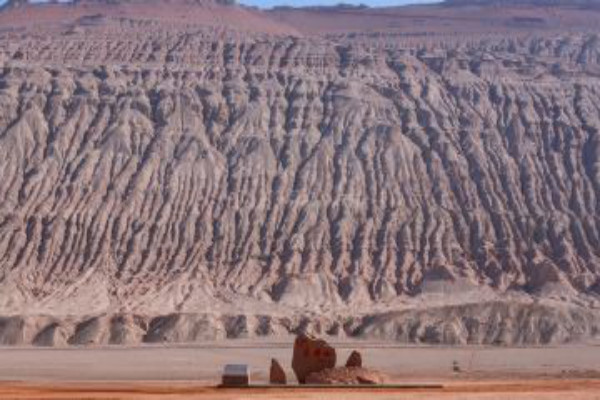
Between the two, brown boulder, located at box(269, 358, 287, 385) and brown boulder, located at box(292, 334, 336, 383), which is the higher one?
brown boulder, located at box(292, 334, 336, 383)

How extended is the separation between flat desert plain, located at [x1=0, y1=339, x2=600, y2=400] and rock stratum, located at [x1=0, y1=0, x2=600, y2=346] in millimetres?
5377

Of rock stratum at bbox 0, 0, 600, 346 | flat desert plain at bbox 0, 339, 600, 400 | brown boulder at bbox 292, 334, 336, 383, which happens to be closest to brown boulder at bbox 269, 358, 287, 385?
brown boulder at bbox 292, 334, 336, 383

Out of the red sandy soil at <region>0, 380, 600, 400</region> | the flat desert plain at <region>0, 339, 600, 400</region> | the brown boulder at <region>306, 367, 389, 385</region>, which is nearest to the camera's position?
the red sandy soil at <region>0, 380, 600, 400</region>

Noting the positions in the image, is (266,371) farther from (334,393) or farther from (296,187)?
(296,187)

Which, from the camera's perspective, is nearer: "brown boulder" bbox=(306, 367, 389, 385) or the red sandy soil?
the red sandy soil

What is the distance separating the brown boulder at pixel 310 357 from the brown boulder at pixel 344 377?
22.5 inches

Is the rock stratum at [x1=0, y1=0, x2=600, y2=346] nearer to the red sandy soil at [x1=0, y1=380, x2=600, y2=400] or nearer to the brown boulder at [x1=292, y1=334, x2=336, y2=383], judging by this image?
the brown boulder at [x1=292, y1=334, x2=336, y2=383]

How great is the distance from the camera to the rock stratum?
89.2 m

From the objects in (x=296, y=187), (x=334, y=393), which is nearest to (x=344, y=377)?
(x=334, y=393)

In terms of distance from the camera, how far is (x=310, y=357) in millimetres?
46938

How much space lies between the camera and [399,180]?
342 ft

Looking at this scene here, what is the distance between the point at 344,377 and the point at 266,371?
1875 cm

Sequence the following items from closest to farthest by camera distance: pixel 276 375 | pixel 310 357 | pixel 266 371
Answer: pixel 310 357, pixel 276 375, pixel 266 371

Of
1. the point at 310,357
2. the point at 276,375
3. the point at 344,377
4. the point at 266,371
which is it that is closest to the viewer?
the point at 344,377
